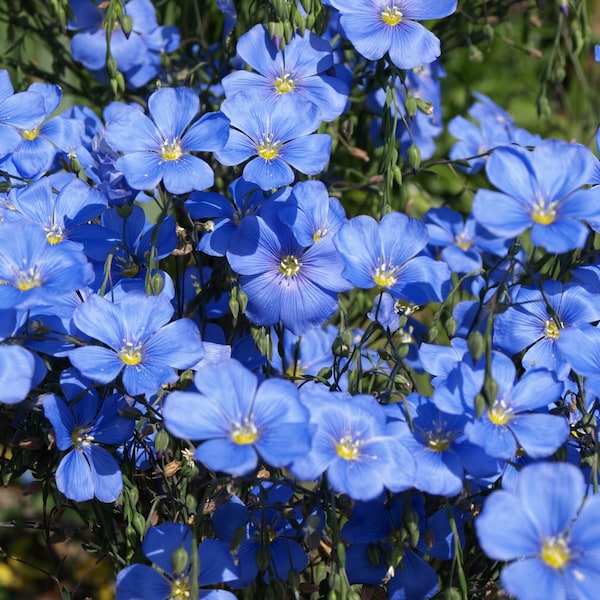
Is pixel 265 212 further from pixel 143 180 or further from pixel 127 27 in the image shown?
pixel 127 27

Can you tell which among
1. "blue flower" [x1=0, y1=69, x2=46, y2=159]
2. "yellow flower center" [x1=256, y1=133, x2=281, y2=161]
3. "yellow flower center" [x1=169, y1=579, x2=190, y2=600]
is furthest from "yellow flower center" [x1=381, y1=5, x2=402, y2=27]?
"yellow flower center" [x1=169, y1=579, x2=190, y2=600]

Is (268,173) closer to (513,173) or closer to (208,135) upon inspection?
(208,135)

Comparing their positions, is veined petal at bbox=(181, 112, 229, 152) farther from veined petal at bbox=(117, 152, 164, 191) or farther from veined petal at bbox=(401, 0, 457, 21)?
veined petal at bbox=(401, 0, 457, 21)

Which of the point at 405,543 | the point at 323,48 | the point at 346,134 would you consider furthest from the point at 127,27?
the point at 405,543

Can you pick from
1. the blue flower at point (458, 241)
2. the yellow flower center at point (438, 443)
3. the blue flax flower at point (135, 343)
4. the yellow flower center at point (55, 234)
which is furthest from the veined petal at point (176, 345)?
the blue flower at point (458, 241)

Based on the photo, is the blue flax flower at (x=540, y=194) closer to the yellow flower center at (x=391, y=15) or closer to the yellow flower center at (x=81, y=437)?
the yellow flower center at (x=391, y=15)

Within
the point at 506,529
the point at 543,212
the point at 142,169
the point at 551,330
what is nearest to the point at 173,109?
the point at 142,169

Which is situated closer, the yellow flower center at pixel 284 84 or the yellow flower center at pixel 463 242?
the yellow flower center at pixel 284 84
